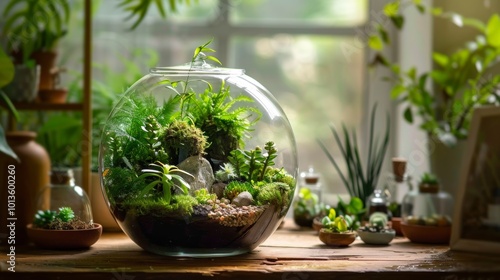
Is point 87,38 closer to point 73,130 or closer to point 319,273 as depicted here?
point 73,130

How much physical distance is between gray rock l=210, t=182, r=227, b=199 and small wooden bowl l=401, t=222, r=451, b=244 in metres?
0.51

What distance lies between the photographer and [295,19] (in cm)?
241

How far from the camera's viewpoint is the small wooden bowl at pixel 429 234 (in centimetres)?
169

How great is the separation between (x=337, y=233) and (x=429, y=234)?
0.22 metres

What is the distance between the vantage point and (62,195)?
1687 millimetres

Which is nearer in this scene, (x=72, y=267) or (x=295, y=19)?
(x=72, y=267)

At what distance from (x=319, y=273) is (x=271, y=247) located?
0.29m

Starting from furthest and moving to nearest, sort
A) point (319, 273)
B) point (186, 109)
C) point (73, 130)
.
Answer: point (73, 130) < point (186, 109) < point (319, 273)

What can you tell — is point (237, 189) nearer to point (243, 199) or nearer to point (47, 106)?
point (243, 199)

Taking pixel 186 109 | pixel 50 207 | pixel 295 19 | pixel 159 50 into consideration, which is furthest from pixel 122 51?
pixel 186 109

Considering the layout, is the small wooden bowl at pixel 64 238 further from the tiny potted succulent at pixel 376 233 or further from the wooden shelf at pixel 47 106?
the tiny potted succulent at pixel 376 233

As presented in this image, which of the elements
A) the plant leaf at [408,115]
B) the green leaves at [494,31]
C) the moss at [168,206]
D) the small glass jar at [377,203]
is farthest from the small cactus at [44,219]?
the green leaves at [494,31]

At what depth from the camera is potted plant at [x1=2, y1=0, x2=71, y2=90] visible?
Answer: 6.23ft

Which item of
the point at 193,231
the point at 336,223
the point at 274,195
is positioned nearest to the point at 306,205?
the point at 336,223
